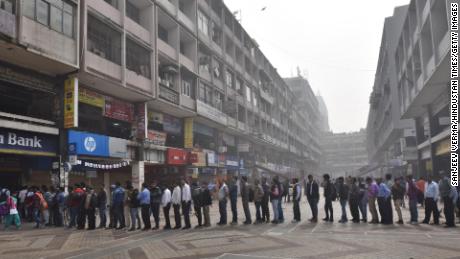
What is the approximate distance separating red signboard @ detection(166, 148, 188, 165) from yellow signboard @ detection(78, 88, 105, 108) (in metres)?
7.81

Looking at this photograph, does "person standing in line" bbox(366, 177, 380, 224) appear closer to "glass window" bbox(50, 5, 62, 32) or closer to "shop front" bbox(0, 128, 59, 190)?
"shop front" bbox(0, 128, 59, 190)

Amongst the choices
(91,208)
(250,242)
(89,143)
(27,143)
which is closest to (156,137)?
(89,143)

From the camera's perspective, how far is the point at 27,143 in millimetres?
18375

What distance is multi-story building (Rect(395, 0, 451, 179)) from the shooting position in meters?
23.0

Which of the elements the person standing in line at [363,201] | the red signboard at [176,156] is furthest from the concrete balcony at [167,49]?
the person standing in line at [363,201]

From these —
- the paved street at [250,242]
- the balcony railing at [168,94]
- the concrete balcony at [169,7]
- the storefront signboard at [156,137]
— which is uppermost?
the concrete balcony at [169,7]

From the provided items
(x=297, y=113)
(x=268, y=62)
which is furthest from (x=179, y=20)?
(x=297, y=113)

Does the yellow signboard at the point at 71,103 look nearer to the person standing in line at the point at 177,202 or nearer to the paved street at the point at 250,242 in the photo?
the paved street at the point at 250,242

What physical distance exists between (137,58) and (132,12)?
359cm

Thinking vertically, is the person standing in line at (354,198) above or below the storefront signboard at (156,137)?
below

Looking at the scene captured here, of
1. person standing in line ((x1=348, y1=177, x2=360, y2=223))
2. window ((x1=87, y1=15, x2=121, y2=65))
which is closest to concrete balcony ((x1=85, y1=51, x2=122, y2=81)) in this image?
window ((x1=87, y1=15, x2=121, y2=65))

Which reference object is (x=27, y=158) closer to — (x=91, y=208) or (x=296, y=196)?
(x=91, y=208)

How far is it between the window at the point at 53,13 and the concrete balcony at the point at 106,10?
1.64 metres

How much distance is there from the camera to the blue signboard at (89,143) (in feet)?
66.6
